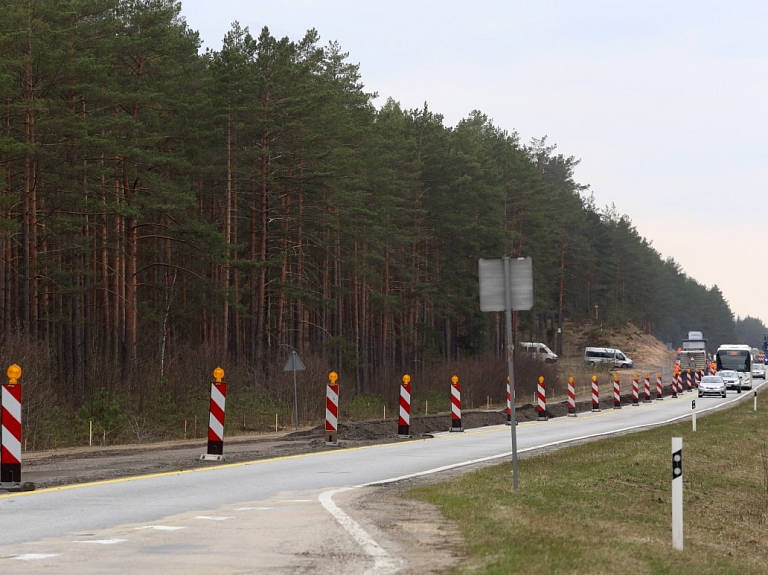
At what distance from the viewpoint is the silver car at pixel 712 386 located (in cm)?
7612

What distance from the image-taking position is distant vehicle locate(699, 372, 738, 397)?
250 feet

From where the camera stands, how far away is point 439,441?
1174 inches

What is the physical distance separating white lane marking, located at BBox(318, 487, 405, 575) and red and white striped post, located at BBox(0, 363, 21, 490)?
413 centimetres

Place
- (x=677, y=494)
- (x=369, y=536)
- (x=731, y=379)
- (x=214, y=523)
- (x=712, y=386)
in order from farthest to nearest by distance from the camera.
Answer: (x=731, y=379), (x=712, y=386), (x=214, y=523), (x=677, y=494), (x=369, y=536)

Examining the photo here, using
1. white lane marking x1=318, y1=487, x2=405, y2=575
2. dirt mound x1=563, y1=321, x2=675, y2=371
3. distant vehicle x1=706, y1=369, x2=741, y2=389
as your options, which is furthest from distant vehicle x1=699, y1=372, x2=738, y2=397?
white lane marking x1=318, y1=487, x2=405, y2=575

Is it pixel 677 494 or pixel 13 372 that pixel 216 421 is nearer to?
pixel 13 372

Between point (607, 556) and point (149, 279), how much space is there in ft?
A: 172

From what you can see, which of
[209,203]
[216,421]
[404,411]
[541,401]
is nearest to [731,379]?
[209,203]

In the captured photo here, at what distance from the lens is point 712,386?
76438 mm

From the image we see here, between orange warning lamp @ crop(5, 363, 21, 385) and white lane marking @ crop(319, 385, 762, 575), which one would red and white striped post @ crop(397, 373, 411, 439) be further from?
orange warning lamp @ crop(5, 363, 21, 385)

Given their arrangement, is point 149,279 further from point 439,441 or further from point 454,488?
point 454,488

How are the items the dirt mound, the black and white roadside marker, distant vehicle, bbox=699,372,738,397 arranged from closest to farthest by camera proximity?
the black and white roadside marker, distant vehicle, bbox=699,372,738,397, the dirt mound

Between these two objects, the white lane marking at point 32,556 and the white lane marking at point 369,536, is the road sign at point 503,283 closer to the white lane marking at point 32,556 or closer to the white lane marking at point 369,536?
the white lane marking at point 369,536

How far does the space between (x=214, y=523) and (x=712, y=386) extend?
223 ft
